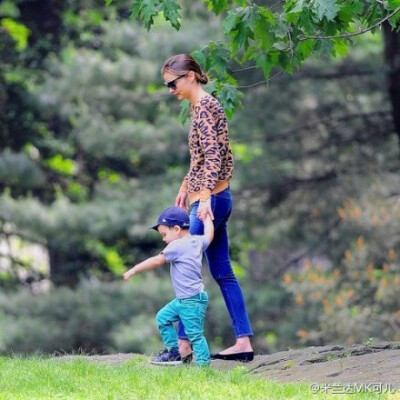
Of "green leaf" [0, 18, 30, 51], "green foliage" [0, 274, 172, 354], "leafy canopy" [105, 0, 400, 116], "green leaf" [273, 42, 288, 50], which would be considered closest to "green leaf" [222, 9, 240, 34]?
"leafy canopy" [105, 0, 400, 116]

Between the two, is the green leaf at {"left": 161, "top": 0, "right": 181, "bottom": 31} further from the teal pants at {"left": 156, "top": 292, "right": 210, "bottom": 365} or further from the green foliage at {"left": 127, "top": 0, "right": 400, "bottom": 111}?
the teal pants at {"left": 156, "top": 292, "right": 210, "bottom": 365}

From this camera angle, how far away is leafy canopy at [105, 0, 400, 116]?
6746 mm

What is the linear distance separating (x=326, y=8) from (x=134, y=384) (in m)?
2.30

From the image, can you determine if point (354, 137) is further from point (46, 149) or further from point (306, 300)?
point (46, 149)

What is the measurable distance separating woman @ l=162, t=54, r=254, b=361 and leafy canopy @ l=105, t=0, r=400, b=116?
13.1 inches

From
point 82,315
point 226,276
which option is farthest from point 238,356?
point 82,315

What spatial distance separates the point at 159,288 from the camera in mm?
17875

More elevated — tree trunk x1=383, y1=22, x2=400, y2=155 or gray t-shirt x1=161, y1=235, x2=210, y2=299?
tree trunk x1=383, y1=22, x2=400, y2=155

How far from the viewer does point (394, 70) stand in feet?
50.9

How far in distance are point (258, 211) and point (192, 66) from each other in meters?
10.2

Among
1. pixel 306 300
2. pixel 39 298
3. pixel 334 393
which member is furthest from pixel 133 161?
pixel 334 393

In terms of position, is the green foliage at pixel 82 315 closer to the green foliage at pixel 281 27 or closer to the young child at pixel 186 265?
the green foliage at pixel 281 27

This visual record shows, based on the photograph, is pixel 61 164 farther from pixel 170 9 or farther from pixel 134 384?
pixel 134 384

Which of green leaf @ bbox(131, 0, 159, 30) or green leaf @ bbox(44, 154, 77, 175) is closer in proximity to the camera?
green leaf @ bbox(131, 0, 159, 30)
